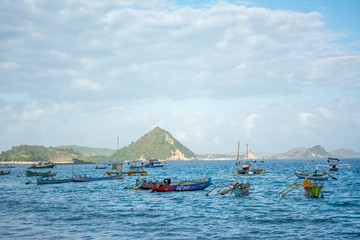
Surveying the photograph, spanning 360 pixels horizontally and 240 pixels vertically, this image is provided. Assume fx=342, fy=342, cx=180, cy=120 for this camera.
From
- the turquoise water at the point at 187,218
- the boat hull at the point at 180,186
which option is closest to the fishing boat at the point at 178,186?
the boat hull at the point at 180,186

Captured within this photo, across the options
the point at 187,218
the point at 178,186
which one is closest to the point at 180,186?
the point at 178,186

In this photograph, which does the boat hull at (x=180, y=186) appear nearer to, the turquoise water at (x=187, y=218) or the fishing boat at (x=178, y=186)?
the fishing boat at (x=178, y=186)

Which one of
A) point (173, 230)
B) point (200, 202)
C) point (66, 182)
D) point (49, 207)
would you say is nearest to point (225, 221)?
point (173, 230)

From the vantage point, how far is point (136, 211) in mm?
36375

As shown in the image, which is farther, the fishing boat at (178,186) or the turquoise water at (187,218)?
the fishing boat at (178,186)

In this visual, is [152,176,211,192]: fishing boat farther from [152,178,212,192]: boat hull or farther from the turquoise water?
A: the turquoise water

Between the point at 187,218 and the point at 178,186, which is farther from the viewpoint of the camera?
the point at 178,186

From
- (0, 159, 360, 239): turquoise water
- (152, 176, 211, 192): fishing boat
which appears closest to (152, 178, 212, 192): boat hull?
(152, 176, 211, 192): fishing boat

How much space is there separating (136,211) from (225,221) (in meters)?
10.6

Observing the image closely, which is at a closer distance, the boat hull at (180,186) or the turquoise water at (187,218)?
the turquoise water at (187,218)

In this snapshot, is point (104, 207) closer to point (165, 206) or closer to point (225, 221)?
point (165, 206)

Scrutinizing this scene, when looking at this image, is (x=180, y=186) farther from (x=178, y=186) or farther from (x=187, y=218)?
(x=187, y=218)

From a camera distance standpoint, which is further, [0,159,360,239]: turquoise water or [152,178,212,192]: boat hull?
[152,178,212,192]: boat hull

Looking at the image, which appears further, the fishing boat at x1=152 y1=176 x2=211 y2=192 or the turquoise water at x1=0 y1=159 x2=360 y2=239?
the fishing boat at x1=152 y1=176 x2=211 y2=192
